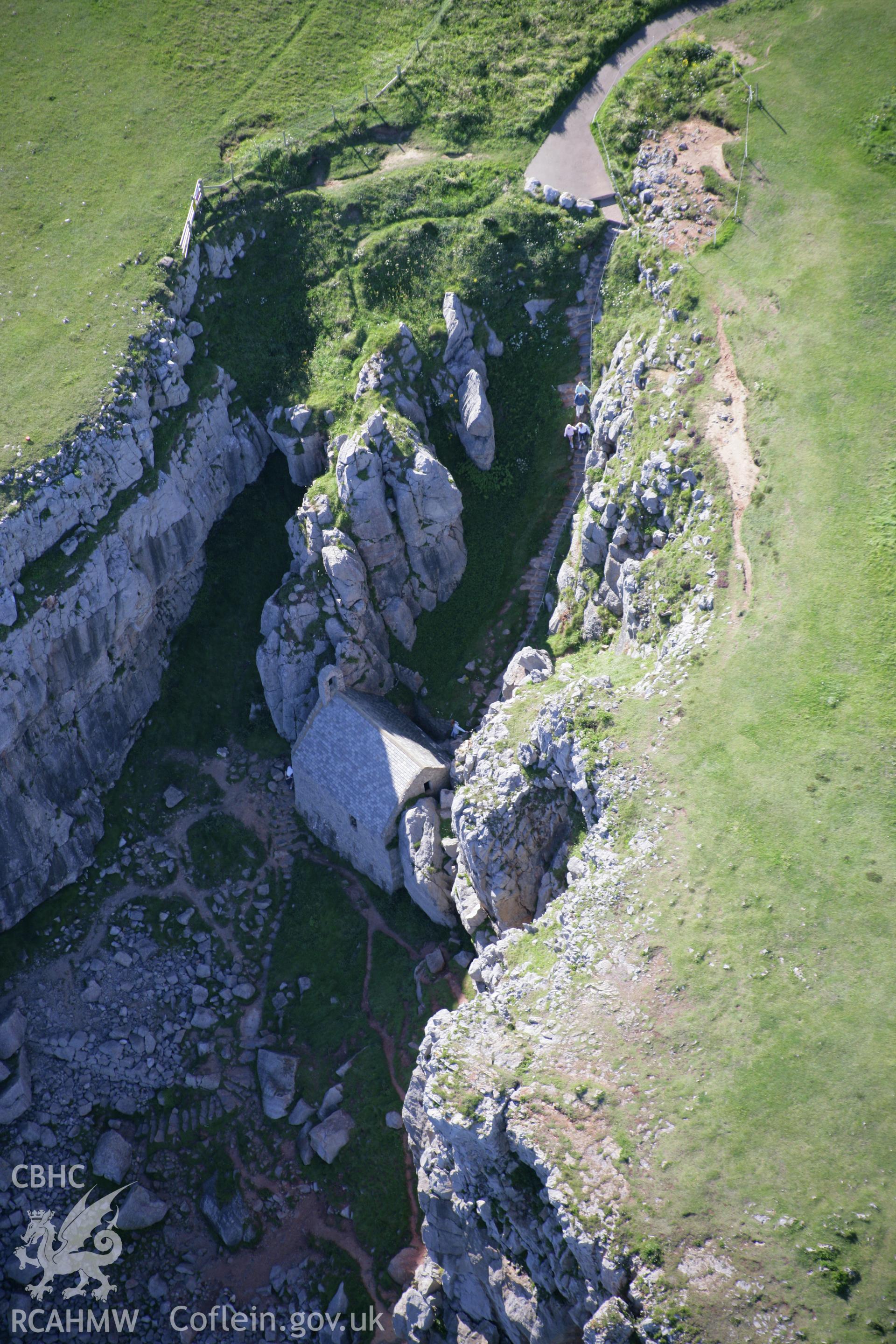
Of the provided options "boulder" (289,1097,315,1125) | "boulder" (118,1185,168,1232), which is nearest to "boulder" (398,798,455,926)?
"boulder" (289,1097,315,1125)

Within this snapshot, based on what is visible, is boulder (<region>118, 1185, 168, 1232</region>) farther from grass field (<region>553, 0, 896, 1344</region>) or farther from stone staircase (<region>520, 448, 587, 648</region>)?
stone staircase (<region>520, 448, 587, 648</region>)

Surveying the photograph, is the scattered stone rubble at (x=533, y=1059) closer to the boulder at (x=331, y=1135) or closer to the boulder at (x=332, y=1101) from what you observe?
the boulder at (x=331, y=1135)

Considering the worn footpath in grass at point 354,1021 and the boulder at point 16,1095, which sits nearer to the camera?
the worn footpath in grass at point 354,1021

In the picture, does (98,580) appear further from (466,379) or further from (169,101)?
(169,101)

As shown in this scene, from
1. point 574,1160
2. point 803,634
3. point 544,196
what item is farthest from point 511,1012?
point 544,196

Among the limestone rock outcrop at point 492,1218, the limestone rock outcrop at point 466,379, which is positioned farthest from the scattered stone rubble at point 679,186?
the limestone rock outcrop at point 492,1218

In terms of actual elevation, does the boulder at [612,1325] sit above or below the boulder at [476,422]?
below

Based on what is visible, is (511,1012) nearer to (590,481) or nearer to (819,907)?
(819,907)
